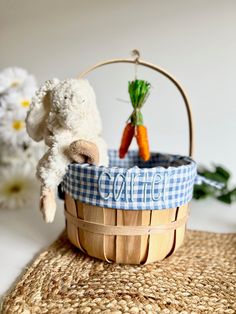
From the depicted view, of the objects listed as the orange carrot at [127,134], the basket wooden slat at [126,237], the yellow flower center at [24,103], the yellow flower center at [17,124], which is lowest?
the basket wooden slat at [126,237]

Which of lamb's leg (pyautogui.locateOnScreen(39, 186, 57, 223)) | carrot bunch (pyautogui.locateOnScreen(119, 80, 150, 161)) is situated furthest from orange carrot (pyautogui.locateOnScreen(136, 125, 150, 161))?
lamb's leg (pyautogui.locateOnScreen(39, 186, 57, 223))

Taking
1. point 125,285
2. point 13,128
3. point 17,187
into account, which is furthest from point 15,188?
point 125,285

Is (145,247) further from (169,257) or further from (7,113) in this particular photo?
(7,113)

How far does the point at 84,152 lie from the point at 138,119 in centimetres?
18

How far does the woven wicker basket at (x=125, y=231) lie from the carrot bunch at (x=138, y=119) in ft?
0.58

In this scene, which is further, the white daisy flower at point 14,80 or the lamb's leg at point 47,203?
the white daisy flower at point 14,80

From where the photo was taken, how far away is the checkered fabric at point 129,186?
670 mm

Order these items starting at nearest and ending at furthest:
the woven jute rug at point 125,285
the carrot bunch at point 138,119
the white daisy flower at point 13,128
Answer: the woven jute rug at point 125,285 → the carrot bunch at point 138,119 → the white daisy flower at point 13,128

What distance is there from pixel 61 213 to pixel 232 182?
0.55 m

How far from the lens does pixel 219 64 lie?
1.08m

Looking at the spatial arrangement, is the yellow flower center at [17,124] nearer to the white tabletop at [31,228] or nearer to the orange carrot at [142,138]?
the white tabletop at [31,228]

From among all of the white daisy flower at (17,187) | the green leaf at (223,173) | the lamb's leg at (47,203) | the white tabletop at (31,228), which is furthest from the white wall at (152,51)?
the lamb's leg at (47,203)

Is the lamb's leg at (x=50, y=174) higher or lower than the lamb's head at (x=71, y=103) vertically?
lower

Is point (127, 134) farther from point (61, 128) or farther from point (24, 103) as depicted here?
point (24, 103)
